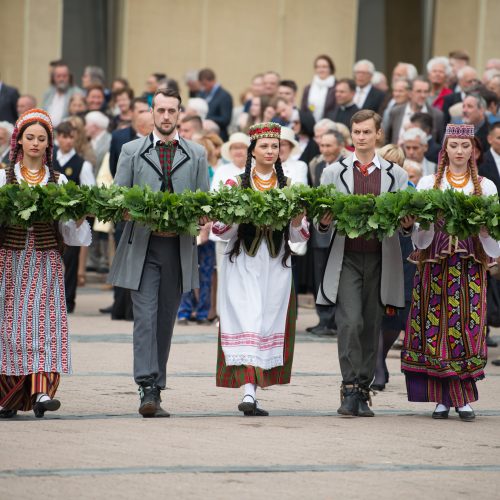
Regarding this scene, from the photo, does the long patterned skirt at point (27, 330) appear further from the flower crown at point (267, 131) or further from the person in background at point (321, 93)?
the person in background at point (321, 93)

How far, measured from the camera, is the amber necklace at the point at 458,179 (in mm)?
10398

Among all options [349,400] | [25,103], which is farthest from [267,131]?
[25,103]

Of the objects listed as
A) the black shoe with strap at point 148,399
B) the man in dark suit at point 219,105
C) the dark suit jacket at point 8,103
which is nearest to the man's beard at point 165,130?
the black shoe with strap at point 148,399

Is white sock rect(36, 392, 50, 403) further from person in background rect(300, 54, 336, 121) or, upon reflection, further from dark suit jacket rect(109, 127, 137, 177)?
person in background rect(300, 54, 336, 121)

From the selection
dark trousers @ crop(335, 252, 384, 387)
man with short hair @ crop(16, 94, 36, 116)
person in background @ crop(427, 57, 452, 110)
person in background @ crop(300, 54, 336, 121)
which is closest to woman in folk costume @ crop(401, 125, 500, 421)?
dark trousers @ crop(335, 252, 384, 387)

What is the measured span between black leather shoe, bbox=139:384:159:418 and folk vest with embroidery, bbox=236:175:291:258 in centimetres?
119

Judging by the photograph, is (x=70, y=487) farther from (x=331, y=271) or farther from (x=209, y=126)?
(x=209, y=126)

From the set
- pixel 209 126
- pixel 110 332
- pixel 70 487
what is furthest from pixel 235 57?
pixel 70 487

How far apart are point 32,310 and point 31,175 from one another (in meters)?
0.96

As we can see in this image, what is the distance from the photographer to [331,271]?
10.2m

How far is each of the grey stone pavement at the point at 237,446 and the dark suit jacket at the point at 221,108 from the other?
8397 millimetres

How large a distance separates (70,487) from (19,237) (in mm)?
2828

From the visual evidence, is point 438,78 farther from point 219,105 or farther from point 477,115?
point 219,105

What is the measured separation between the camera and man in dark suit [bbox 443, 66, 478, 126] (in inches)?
710
